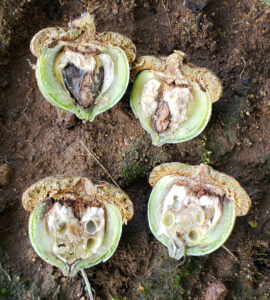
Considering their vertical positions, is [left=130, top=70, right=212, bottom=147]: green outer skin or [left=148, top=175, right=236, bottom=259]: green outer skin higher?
[left=130, top=70, right=212, bottom=147]: green outer skin

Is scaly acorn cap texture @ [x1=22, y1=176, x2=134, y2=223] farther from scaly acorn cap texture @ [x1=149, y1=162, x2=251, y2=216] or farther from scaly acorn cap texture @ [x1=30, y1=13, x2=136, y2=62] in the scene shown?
scaly acorn cap texture @ [x1=30, y1=13, x2=136, y2=62]

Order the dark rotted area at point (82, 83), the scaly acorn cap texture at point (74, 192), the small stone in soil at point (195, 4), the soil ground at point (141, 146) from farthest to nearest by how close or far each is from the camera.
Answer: the small stone in soil at point (195, 4) → the soil ground at point (141, 146) → the dark rotted area at point (82, 83) → the scaly acorn cap texture at point (74, 192)

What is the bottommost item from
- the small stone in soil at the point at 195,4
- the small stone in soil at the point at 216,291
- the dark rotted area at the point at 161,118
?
the small stone in soil at the point at 216,291

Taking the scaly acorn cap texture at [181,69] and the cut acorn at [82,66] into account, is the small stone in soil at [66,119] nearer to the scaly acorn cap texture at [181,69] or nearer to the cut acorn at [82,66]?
the cut acorn at [82,66]

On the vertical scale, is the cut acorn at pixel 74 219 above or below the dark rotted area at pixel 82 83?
below

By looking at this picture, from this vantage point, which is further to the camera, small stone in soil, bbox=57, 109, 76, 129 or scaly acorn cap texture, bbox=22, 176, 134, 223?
small stone in soil, bbox=57, 109, 76, 129

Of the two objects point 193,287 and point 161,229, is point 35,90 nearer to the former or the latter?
point 161,229

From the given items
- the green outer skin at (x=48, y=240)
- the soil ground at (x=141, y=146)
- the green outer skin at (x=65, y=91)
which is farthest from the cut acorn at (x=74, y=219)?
the green outer skin at (x=65, y=91)

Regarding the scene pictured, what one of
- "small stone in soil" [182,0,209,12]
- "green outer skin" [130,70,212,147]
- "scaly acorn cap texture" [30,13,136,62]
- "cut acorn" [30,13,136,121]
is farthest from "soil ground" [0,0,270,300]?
"scaly acorn cap texture" [30,13,136,62]
